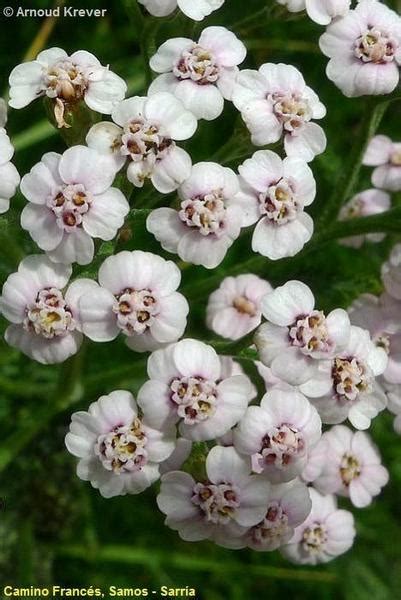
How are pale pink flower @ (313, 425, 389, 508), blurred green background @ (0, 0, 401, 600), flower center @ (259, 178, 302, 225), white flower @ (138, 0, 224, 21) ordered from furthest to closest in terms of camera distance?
blurred green background @ (0, 0, 401, 600), pale pink flower @ (313, 425, 389, 508), white flower @ (138, 0, 224, 21), flower center @ (259, 178, 302, 225)

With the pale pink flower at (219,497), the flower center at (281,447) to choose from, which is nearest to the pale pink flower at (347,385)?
the flower center at (281,447)

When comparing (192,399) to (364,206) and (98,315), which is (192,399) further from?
(364,206)

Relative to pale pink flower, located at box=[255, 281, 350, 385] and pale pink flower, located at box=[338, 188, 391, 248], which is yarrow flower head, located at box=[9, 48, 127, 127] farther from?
pale pink flower, located at box=[338, 188, 391, 248]

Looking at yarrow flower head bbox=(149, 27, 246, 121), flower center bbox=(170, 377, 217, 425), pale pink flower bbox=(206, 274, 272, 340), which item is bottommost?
pale pink flower bbox=(206, 274, 272, 340)

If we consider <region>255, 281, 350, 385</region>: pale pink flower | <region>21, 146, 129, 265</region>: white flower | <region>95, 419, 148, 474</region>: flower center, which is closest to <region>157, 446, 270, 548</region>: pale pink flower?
<region>95, 419, 148, 474</region>: flower center

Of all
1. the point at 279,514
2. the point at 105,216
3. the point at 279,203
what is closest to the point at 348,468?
the point at 279,514

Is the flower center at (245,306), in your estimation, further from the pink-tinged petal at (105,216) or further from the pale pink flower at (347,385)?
the pink-tinged petal at (105,216)
